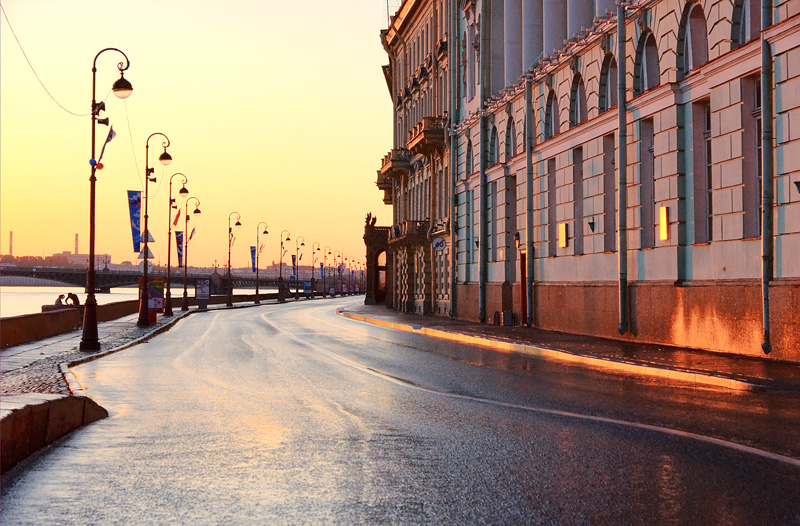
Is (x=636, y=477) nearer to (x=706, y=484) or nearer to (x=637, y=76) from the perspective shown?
(x=706, y=484)

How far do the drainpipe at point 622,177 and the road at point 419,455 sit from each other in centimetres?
890

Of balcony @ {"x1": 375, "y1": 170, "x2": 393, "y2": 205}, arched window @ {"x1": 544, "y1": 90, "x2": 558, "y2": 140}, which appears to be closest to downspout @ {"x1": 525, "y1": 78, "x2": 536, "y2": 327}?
arched window @ {"x1": 544, "y1": 90, "x2": 558, "y2": 140}

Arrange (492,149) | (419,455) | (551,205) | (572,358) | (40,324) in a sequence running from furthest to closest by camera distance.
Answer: (492,149), (551,205), (40,324), (572,358), (419,455)

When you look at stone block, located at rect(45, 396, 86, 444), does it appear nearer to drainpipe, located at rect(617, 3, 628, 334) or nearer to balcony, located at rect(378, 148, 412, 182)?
drainpipe, located at rect(617, 3, 628, 334)

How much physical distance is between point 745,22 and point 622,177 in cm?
566

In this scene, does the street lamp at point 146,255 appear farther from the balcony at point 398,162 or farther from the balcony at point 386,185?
the balcony at point 386,185

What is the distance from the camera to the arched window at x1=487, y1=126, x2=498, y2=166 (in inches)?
1473

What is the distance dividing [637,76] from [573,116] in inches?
181

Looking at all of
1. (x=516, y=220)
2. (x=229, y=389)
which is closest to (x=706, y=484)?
(x=229, y=389)

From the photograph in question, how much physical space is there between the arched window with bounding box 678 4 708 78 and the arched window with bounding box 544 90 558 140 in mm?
8922

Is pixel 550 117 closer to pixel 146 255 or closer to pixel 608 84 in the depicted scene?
pixel 608 84

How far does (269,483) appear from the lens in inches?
281

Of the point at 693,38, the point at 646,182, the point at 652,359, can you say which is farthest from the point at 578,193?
the point at 652,359

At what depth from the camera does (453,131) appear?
42.8 metres
